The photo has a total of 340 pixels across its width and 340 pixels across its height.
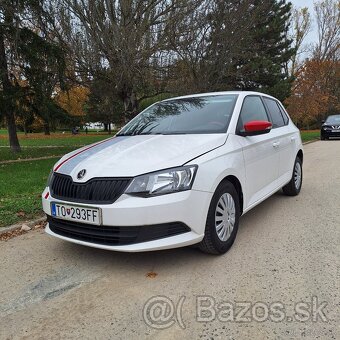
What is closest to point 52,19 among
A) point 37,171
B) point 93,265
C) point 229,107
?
point 37,171

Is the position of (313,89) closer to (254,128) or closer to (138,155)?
(254,128)

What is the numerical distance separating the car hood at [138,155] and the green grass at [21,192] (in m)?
1.55

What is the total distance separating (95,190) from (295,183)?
4038mm

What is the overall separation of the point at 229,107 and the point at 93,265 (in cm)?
237

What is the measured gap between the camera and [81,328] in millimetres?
2535

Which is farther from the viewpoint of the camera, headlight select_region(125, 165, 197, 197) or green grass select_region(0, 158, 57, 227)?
green grass select_region(0, 158, 57, 227)

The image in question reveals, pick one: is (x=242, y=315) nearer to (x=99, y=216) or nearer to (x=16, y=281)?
(x=99, y=216)

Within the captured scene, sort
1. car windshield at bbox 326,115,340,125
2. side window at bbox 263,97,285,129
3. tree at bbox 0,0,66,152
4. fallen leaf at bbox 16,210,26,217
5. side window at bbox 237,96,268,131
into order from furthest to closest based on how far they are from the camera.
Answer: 1. car windshield at bbox 326,115,340,125
2. tree at bbox 0,0,66,152
3. side window at bbox 263,97,285,129
4. fallen leaf at bbox 16,210,26,217
5. side window at bbox 237,96,268,131

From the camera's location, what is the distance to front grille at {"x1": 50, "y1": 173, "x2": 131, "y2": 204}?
3.13 meters

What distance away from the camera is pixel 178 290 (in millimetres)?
3008

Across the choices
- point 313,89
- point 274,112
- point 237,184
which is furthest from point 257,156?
point 313,89

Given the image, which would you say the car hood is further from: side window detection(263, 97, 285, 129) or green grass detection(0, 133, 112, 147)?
green grass detection(0, 133, 112, 147)

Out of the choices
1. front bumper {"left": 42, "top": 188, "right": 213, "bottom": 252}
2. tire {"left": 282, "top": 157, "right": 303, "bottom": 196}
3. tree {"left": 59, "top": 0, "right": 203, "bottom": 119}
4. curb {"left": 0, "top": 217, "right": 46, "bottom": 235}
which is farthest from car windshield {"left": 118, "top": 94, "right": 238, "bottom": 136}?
tree {"left": 59, "top": 0, "right": 203, "bottom": 119}

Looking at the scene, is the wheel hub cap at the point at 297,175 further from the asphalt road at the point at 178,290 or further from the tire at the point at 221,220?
the tire at the point at 221,220
